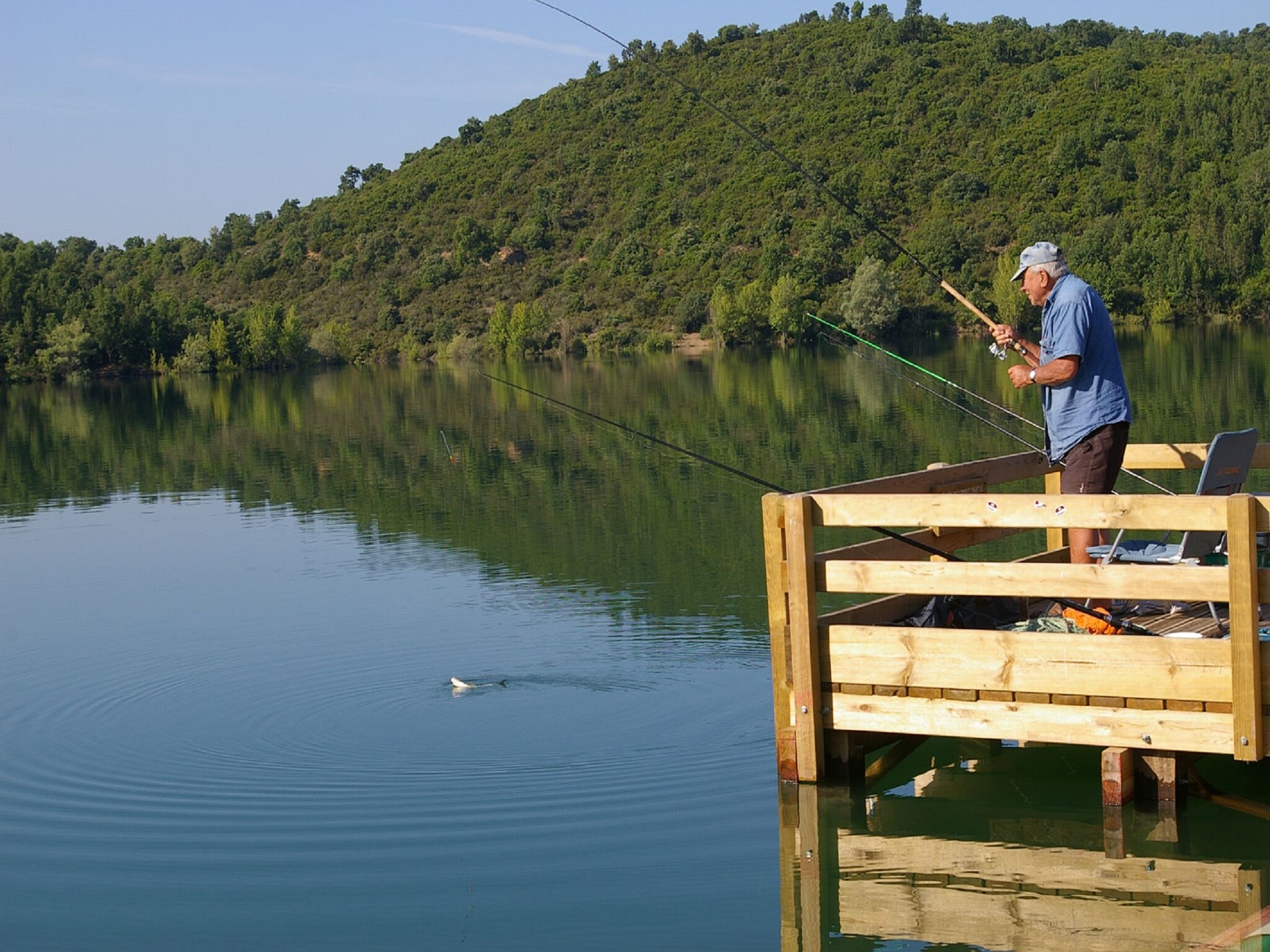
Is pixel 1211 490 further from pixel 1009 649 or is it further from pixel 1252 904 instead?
pixel 1252 904

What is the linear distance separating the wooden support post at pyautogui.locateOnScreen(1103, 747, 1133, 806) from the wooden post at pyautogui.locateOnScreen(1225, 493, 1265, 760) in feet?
1.54

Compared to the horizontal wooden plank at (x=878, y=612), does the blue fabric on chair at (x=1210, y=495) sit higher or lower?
higher

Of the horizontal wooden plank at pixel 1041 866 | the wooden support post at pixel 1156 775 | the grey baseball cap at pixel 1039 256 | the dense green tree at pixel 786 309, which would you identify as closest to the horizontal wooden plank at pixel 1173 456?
the grey baseball cap at pixel 1039 256

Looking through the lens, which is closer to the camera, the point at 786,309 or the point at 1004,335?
the point at 1004,335

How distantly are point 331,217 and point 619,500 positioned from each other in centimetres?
11598

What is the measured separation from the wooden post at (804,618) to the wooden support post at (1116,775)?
1.19 meters

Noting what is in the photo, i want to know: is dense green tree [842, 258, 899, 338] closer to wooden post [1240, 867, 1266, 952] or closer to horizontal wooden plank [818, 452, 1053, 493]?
horizontal wooden plank [818, 452, 1053, 493]

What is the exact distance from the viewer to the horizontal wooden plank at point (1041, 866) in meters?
5.47

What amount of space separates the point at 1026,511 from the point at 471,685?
4096 mm

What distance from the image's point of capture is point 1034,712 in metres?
5.97

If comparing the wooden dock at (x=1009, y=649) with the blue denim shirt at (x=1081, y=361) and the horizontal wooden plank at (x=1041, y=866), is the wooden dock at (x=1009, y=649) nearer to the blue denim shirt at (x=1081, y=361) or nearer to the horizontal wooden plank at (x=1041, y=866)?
the horizontal wooden plank at (x=1041, y=866)

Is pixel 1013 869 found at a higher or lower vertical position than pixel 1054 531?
lower

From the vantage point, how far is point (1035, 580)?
5984mm

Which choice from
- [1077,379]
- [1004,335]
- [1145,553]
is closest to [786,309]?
[1004,335]
